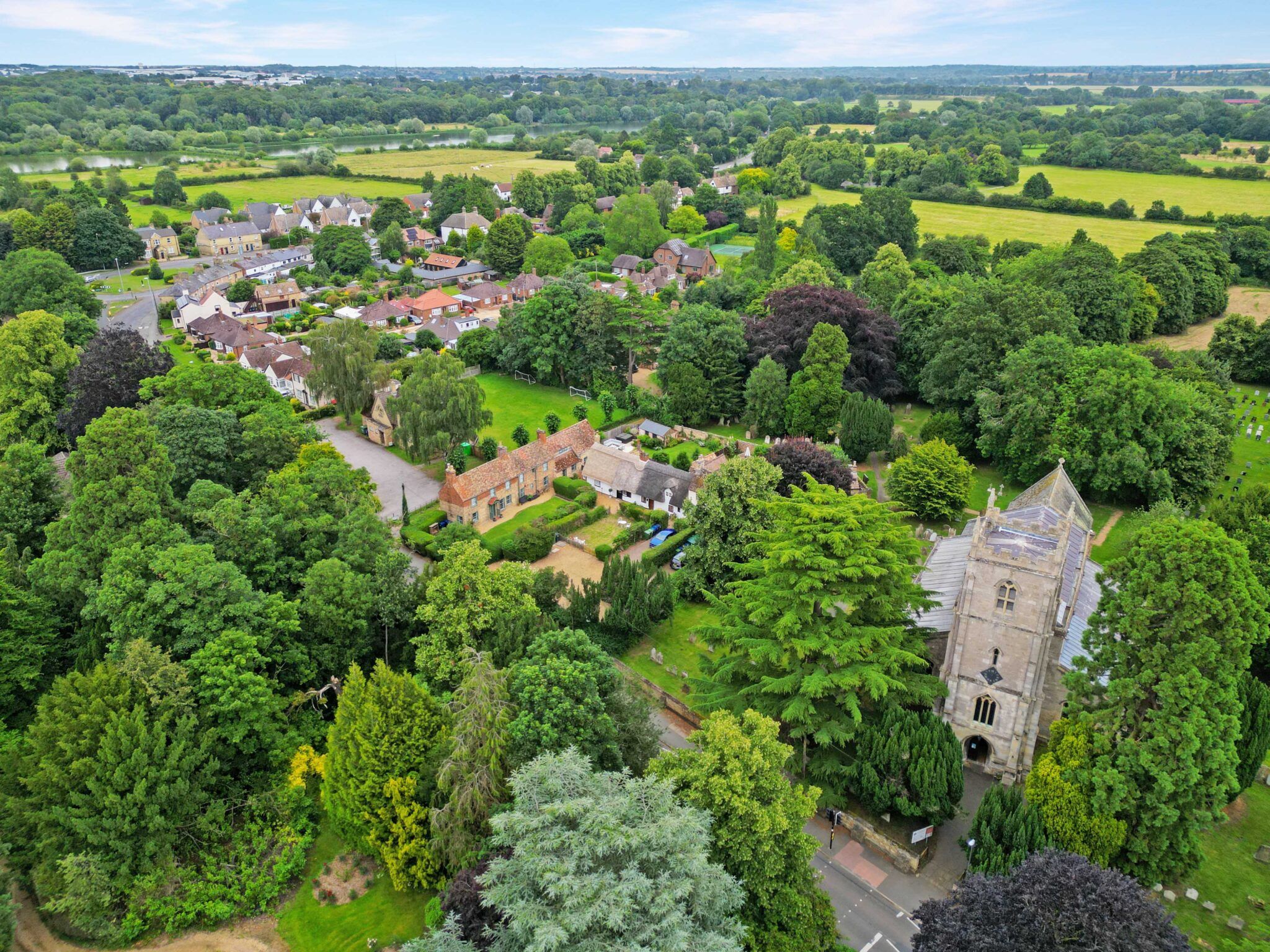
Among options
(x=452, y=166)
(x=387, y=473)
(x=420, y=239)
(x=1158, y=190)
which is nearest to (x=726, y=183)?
(x=452, y=166)

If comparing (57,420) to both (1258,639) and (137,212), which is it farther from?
(137,212)

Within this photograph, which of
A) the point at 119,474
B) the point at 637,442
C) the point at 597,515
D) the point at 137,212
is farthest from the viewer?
the point at 137,212

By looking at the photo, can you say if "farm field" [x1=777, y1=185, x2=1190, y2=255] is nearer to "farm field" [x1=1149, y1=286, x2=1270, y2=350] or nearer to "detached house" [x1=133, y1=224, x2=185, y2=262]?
"farm field" [x1=1149, y1=286, x2=1270, y2=350]

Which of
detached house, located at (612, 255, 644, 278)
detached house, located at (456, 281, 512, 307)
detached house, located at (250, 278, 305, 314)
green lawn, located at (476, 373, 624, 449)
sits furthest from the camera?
detached house, located at (612, 255, 644, 278)

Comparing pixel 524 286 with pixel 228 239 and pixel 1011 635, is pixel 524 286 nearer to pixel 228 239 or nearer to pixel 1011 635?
pixel 228 239

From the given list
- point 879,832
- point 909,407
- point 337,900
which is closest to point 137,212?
point 909,407

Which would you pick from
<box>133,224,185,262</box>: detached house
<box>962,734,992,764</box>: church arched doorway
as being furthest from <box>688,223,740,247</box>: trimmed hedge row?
<box>962,734,992,764</box>: church arched doorway

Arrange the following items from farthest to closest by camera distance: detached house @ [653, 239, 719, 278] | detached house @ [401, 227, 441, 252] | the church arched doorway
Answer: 1. detached house @ [401, 227, 441, 252]
2. detached house @ [653, 239, 719, 278]
3. the church arched doorway
